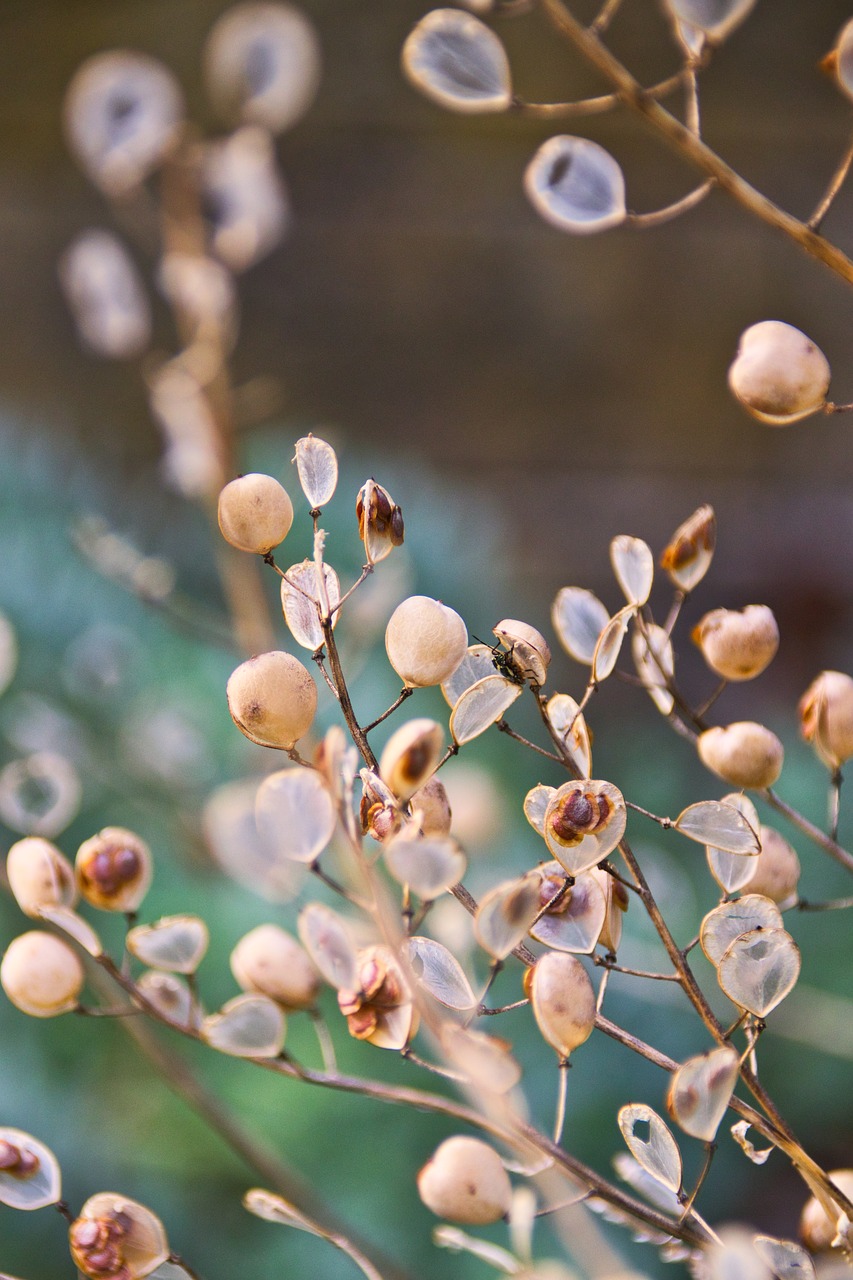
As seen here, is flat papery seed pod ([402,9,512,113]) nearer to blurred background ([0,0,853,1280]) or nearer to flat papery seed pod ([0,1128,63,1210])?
flat papery seed pod ([0,1128,63,1210])

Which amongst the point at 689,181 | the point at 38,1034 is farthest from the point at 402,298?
Answer: the point at 38,1034

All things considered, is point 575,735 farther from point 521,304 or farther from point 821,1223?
point 521,304

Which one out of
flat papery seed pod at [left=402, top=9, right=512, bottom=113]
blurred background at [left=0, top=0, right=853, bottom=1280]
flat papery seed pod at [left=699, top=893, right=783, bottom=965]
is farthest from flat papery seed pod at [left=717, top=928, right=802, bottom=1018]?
blurred background at [left=0, top=0, right=853, bottom=1280]

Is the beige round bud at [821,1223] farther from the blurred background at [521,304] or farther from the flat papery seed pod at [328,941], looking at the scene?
the blurred background at [521,304]

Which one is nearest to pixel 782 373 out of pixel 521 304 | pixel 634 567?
pixel 634 567

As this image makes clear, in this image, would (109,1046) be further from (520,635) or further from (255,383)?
(255,383)

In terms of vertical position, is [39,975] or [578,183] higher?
[578,183]
